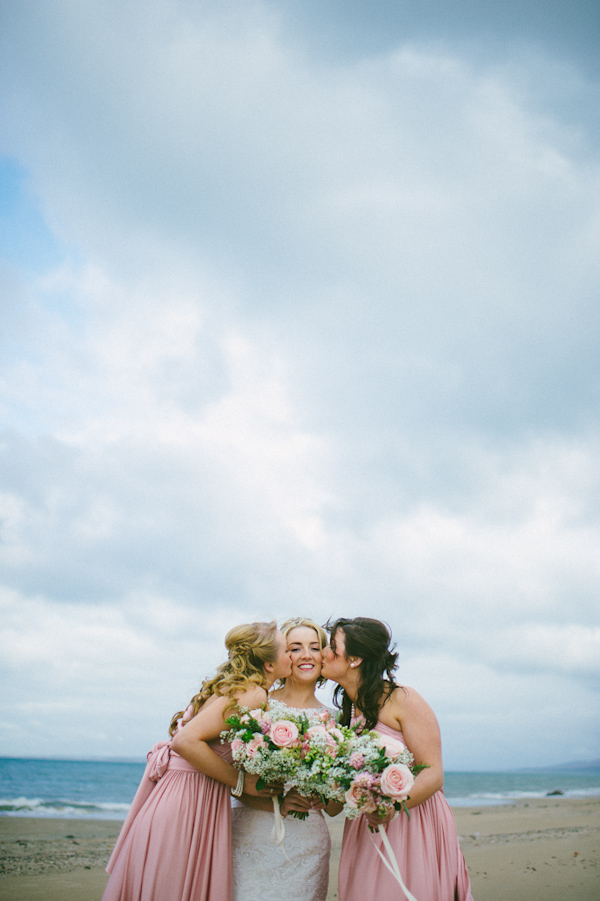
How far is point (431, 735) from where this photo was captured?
13.4ft

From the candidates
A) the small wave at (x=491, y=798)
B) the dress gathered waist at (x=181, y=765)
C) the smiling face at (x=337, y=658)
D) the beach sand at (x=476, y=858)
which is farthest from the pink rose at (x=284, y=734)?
the small wave at (x=491, y=798)

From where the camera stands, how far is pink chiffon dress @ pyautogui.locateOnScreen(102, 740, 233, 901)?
398 centimetres

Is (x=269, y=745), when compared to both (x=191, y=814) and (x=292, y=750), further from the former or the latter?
(x=191, y=814)

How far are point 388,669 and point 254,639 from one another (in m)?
1.04

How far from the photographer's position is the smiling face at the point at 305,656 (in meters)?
4.88

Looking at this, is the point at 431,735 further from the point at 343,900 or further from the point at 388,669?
the point at 343,900

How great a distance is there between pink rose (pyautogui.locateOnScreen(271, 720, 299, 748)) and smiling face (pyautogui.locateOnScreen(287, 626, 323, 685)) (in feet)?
3.58

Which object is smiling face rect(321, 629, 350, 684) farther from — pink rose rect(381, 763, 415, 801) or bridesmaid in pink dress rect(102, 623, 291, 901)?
pink rose rect(381, 763, 415, 801)

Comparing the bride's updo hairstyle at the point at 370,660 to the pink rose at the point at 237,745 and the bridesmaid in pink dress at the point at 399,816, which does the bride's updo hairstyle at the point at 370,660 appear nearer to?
the bridesmaid in pink dress at the point at 399,816

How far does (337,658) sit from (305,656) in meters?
0.44

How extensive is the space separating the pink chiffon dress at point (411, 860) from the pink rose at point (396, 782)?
673 mm

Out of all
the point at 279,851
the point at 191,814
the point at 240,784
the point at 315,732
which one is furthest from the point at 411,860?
the point at 191,814

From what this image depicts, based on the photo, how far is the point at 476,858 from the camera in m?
12.0

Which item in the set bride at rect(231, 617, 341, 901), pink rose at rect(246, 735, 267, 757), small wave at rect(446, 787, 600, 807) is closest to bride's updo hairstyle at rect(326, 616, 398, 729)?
bride at rect(231, 617, 341, 901)
